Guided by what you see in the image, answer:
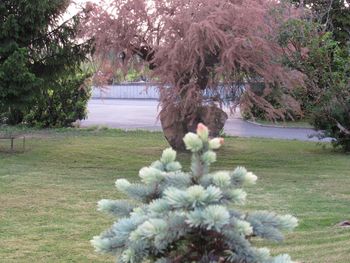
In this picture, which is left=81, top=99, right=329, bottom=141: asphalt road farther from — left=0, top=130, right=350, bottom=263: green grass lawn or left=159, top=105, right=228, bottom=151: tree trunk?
left=159, top=105, right=228, bottom=151: tree trunk

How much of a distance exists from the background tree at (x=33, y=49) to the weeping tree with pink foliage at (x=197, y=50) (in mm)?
1324

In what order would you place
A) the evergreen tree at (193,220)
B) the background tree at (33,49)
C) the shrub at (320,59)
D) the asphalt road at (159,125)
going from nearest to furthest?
the evergreen tree at (193,220), the shrub at (320,59), the background tree at (33,49), the asphalt road at (159,125)

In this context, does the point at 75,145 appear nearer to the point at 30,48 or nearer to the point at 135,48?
the point at 30,48

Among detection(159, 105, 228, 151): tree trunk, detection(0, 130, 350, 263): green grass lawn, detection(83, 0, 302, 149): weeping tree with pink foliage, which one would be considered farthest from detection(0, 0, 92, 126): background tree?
detection(159, 105, 228, 151): tree trunk

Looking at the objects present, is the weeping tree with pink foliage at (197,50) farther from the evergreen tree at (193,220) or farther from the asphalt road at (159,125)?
the evergreen tree at (193,220)

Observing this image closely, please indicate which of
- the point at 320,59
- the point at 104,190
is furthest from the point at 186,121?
the point at 320,59

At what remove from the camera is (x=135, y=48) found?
1477 centimetres

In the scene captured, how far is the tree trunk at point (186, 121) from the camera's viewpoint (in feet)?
50.8

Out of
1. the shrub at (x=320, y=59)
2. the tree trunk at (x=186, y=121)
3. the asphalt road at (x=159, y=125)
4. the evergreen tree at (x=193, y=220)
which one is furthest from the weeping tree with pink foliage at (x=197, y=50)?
the evergreen tree at (x=193, y=220)

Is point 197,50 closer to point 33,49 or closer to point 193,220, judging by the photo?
point 33,49

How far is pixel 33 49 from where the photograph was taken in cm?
1675

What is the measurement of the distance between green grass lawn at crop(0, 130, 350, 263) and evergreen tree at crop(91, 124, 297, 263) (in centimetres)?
254

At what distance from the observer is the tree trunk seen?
1547 centimetres

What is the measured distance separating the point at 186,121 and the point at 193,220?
45.2 ft
